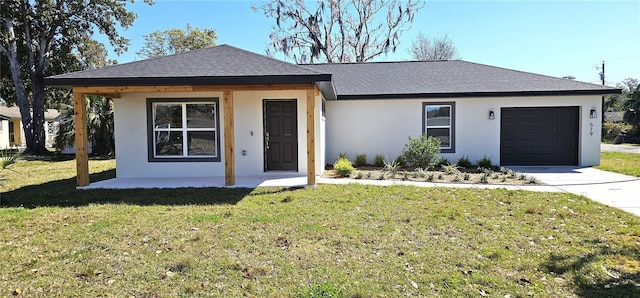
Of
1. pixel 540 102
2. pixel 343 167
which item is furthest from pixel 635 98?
pixel 343 167

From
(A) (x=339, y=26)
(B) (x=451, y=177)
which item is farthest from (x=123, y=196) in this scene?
(A) (x=339, y=26)

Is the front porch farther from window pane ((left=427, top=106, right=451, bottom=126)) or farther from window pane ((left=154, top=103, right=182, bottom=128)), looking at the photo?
window pane ((left=427, top=106, right=451, bottom=126))

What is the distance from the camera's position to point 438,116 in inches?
494

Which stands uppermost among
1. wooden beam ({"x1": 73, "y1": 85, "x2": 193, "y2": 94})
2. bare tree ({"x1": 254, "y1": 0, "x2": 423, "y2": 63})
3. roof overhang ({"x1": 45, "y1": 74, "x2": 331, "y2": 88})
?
bare tree ({"x1": 254, "y1": 0, "x2": 423, "y2": 63})

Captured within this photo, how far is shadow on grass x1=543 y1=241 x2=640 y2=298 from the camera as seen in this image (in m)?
3.28

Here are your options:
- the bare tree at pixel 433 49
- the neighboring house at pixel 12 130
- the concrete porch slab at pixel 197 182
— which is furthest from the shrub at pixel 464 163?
the neighboring house at pixel 12 130

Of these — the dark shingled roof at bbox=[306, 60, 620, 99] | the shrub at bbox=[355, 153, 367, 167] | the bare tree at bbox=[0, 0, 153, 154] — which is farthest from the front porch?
the bare tree at bbox=[0, 0, 153, 154]

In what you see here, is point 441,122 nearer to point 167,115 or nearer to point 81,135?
point 167,115

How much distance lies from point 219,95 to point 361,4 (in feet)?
75.9

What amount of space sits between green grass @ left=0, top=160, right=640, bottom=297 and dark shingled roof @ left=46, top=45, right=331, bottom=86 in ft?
7.69

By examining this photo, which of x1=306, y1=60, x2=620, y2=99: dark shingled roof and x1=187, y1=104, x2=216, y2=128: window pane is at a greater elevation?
x1=306, y1=60, x2=620, y2=99: dark shingled roof

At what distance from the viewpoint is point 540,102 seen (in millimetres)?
12047

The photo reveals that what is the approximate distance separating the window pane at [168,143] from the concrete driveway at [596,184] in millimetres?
8851

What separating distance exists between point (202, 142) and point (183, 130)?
1.83ft
